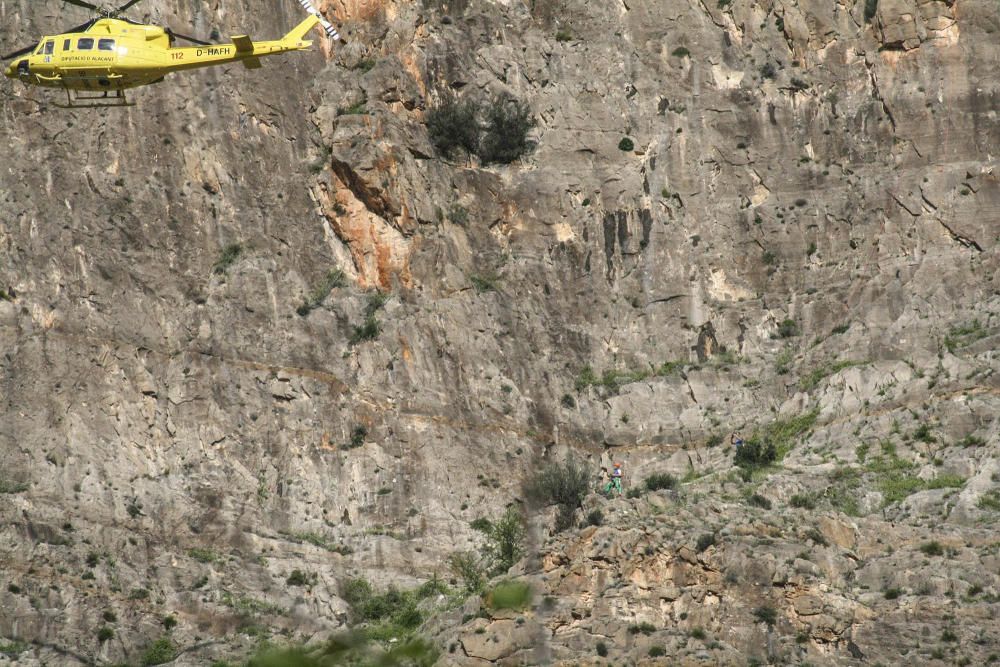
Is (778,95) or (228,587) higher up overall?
(778,95)

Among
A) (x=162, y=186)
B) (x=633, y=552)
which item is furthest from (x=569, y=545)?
(x=162, y=186)

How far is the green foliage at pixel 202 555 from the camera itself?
5450 centimetres

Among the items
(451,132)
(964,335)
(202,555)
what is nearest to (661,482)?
(964,335)

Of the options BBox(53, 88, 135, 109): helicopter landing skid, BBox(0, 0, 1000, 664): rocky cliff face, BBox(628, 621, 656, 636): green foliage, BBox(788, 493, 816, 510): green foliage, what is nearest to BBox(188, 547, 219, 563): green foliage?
BBox(0, 0, 1000, 664): rocky cliff face

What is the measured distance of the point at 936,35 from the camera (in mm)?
70312

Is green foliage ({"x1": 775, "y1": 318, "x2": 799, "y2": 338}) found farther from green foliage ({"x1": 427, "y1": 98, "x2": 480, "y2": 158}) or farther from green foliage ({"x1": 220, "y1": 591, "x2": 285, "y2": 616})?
green foliage ({"x1": 220, "y1": 591, "x2": 285, "y2": 616})

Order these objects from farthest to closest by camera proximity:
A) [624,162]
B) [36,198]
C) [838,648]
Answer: [624,162]
[36,198]
[838,648]

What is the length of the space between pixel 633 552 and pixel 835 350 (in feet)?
56.0

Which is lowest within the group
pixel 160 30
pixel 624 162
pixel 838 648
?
pixel 838 648

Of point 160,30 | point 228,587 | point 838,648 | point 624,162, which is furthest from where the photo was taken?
point 624,162

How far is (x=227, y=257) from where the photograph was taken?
203ft

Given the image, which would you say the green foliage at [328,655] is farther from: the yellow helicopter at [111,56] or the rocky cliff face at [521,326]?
the rocky cliff face at [521,326]

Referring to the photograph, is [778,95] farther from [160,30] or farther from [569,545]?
[160,30]

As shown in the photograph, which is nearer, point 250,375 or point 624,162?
point 250,375
